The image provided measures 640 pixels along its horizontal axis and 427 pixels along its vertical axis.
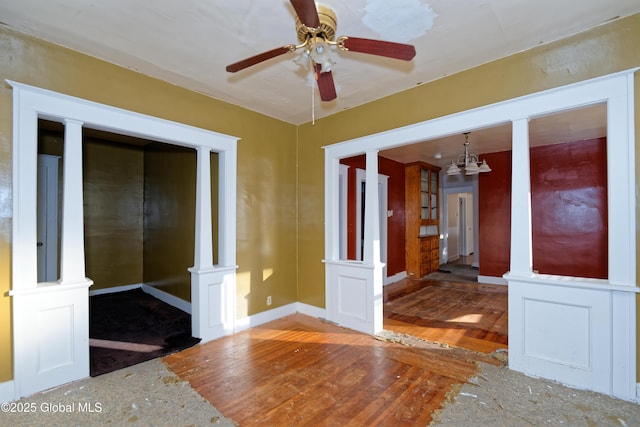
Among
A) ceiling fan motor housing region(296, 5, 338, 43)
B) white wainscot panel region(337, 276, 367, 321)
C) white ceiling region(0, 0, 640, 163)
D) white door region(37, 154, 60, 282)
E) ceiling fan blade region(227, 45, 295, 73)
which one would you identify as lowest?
white wainscot panel region(337, 276, 367, 321)

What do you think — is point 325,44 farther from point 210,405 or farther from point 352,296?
point 352,296

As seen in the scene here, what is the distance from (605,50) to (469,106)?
3.07 feet

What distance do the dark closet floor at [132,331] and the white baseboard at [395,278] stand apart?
3552 millimetres

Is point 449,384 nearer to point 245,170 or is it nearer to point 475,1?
point 475,1

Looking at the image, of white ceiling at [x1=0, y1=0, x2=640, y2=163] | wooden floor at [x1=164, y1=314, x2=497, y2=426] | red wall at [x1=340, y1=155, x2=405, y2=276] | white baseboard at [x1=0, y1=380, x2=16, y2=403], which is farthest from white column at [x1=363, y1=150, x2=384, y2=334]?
white baseboard at [x1=0, y1=380, x2=16, y2=403]

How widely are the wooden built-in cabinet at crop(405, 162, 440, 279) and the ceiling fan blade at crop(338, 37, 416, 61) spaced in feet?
16.4

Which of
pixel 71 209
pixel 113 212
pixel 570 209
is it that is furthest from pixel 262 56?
pixel 570 209

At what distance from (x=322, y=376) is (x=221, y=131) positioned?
2.76 m

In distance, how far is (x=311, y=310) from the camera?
160 inches

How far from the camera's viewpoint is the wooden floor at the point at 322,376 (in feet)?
6.61

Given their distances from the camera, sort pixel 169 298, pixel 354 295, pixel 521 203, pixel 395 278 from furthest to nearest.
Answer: pixel 395 278 → pixel 169 298 → pixel 354 295 → pixel 521 203

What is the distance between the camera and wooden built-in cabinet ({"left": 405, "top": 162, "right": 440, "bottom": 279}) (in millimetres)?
6328

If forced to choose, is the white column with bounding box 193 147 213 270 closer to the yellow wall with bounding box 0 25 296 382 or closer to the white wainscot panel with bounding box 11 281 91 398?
the yellow wall with bounding box 0 25 296 382

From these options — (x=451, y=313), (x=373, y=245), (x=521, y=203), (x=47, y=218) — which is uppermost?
(x=521, y=203)
